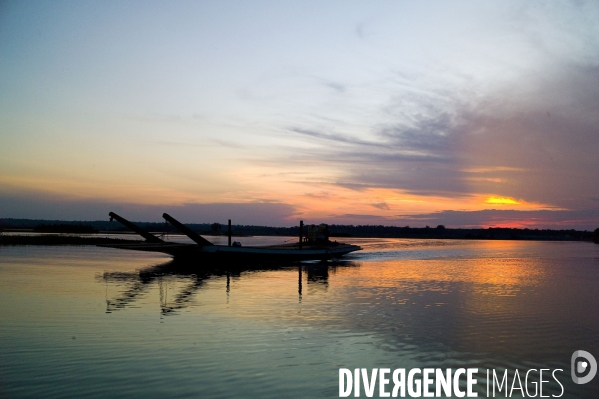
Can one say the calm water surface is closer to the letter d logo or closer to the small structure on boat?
the letter d logo

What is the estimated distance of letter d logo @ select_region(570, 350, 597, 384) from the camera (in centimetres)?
1038

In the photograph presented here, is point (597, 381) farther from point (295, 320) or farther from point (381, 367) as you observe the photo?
point (295, 320)

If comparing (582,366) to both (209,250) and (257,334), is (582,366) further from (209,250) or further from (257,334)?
(209,250)

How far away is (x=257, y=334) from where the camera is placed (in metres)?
13.2

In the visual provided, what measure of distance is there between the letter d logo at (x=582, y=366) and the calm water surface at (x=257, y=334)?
18 centimetres

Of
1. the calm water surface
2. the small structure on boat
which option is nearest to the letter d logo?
the calm water surface

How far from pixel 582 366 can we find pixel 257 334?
26.3ft

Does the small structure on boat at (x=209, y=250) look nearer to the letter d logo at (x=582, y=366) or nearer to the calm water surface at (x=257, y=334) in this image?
the calm water surface at (x=257, y=334)

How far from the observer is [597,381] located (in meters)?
10.3

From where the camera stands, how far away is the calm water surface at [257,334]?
938 cm

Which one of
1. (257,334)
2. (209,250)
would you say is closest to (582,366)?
(257,334)

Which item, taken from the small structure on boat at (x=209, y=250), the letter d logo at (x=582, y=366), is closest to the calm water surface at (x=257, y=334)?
the letter d logo at (x=582, y=366)

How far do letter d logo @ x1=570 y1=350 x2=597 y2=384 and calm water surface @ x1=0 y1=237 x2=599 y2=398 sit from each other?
176 mm

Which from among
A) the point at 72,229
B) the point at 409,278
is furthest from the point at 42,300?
the point at 72,229
